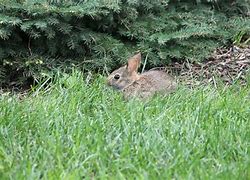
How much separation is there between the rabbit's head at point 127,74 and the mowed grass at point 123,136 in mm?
657

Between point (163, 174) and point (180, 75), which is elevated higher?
point (163, 174)

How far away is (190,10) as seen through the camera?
689 centimetres

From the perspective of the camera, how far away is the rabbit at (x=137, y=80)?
17.9 feet

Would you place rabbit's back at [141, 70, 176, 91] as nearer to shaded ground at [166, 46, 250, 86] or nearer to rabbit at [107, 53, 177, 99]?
rabbit at [107, 53, 177, 99]

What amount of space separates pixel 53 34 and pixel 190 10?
5.69 ft

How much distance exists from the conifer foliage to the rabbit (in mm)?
394

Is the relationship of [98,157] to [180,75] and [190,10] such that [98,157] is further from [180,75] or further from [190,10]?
[190,10]

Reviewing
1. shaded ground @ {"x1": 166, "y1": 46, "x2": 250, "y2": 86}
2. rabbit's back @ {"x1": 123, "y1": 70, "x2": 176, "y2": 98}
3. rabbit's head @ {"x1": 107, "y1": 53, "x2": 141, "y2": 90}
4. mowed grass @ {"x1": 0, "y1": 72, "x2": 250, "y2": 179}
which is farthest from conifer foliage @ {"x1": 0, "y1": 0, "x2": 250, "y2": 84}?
mowed grass @ {"x1": 0, "y1": 72, "x2": 250, "y2": 179}

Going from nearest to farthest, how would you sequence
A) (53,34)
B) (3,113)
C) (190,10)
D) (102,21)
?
1. (3,113)
2. (53,34)
3. (102,21)
4. (190,10)

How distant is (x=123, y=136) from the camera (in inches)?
150

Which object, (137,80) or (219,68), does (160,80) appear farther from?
(219,68)

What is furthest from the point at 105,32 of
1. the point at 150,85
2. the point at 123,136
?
the point at 123,136

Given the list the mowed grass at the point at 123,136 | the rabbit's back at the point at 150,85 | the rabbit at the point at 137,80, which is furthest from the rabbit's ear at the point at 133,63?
the mowed grass at the point at 123,136

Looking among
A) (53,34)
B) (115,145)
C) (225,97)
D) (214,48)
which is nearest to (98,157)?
(115,145)
